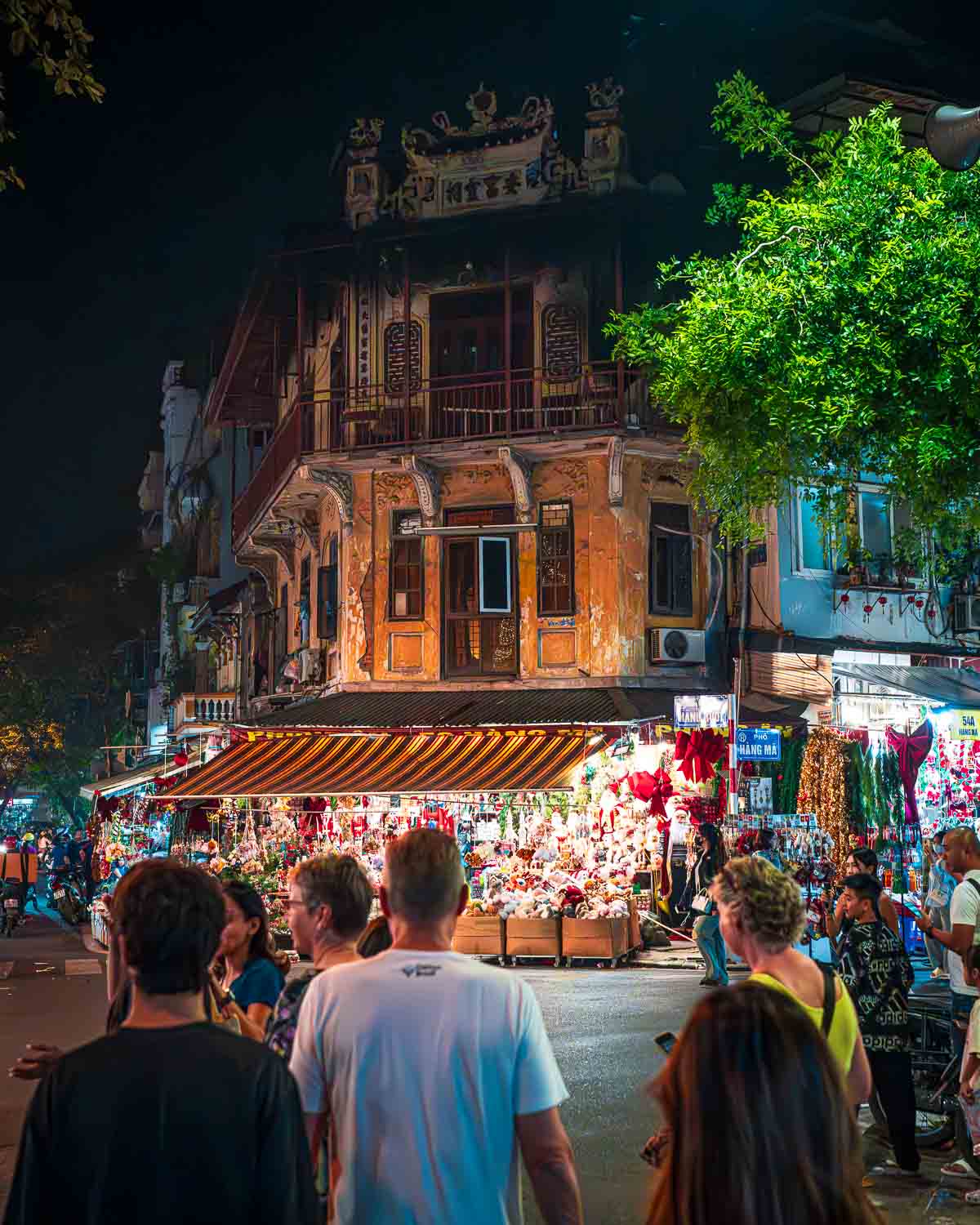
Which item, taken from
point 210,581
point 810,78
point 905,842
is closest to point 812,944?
point 905,842

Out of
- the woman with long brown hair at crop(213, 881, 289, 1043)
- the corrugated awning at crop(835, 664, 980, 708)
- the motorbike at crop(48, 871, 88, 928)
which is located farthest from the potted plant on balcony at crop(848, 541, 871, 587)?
the woman with long brown hair at crop(213, 881, 289, 1043)

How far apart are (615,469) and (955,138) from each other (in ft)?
51.4

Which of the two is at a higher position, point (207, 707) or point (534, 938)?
point (207, 707)

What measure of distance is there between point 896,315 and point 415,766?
34.5 ft

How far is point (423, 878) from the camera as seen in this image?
3963mm

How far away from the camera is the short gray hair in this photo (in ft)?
12.9

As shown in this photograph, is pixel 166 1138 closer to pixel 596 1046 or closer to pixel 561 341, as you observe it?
pixel 596 1046

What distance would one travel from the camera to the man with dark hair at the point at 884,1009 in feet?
26.8

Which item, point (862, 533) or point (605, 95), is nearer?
point (862, 533)

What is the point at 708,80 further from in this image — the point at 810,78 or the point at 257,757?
the point at 257,757

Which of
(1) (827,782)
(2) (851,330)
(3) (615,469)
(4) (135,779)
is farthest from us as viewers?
(4) (135,779)

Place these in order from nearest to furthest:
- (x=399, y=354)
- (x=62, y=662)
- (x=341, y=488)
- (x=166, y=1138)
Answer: (x=166, y=1138) < (x=341, y=488) < (x=399, y=354) < (x=62, y=662)

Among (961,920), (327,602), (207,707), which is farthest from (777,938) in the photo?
(207,707)

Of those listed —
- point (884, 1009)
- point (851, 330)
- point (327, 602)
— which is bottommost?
point (884, 1009)
